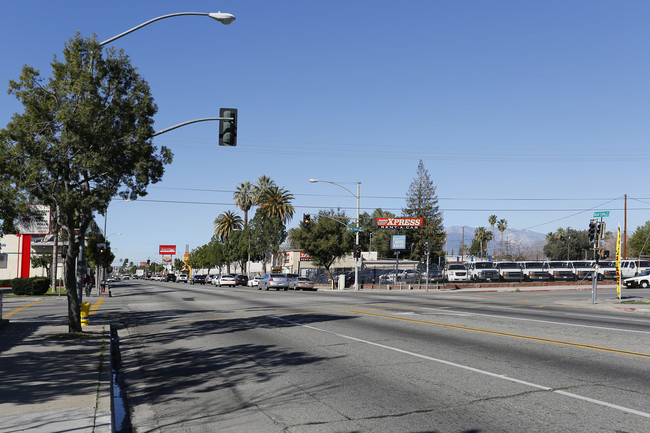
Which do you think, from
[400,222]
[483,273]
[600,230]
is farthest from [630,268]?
[400,222]

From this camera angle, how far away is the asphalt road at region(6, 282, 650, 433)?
6469 mm

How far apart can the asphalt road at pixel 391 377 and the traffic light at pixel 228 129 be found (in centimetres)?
558

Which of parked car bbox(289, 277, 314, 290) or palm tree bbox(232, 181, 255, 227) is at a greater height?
palm tree bbox(232, 181, 255, 227)

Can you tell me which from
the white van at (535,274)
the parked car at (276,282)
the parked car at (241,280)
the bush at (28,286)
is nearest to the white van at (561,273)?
the white van at (535,274)

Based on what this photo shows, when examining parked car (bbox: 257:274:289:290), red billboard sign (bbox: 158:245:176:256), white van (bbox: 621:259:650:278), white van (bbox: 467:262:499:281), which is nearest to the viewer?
parked car (bbox: 257:274:289:290)

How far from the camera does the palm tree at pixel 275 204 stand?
85562 mm

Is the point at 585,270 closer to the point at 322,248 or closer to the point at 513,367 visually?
the point at 322,248

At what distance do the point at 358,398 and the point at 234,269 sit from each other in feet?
389

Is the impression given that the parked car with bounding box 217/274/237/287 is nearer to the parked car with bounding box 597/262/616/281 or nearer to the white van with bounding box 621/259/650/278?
the parked car with bounding box 597/262/616/281

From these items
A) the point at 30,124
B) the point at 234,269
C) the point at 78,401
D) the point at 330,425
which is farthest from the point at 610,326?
the point at 234,269

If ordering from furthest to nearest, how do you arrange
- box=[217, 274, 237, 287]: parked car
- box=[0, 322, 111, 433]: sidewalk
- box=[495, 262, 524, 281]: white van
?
1. box=[217, 274, 237, 287]: parked car
2. box=[495, 262, 524, 281]: white van
3. box=[0, 322, 111, 433]: sidewalk

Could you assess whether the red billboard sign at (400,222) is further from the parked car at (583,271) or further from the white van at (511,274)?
the parked car at (583,271)

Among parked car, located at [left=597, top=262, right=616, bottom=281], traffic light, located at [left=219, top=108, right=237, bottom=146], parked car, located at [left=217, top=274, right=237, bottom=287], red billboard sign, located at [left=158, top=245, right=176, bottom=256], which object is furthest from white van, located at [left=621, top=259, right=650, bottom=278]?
red billboard sign, located at [left=158, top=245, right=176, bottom=256]

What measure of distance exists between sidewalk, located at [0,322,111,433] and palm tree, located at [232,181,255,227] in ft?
255
